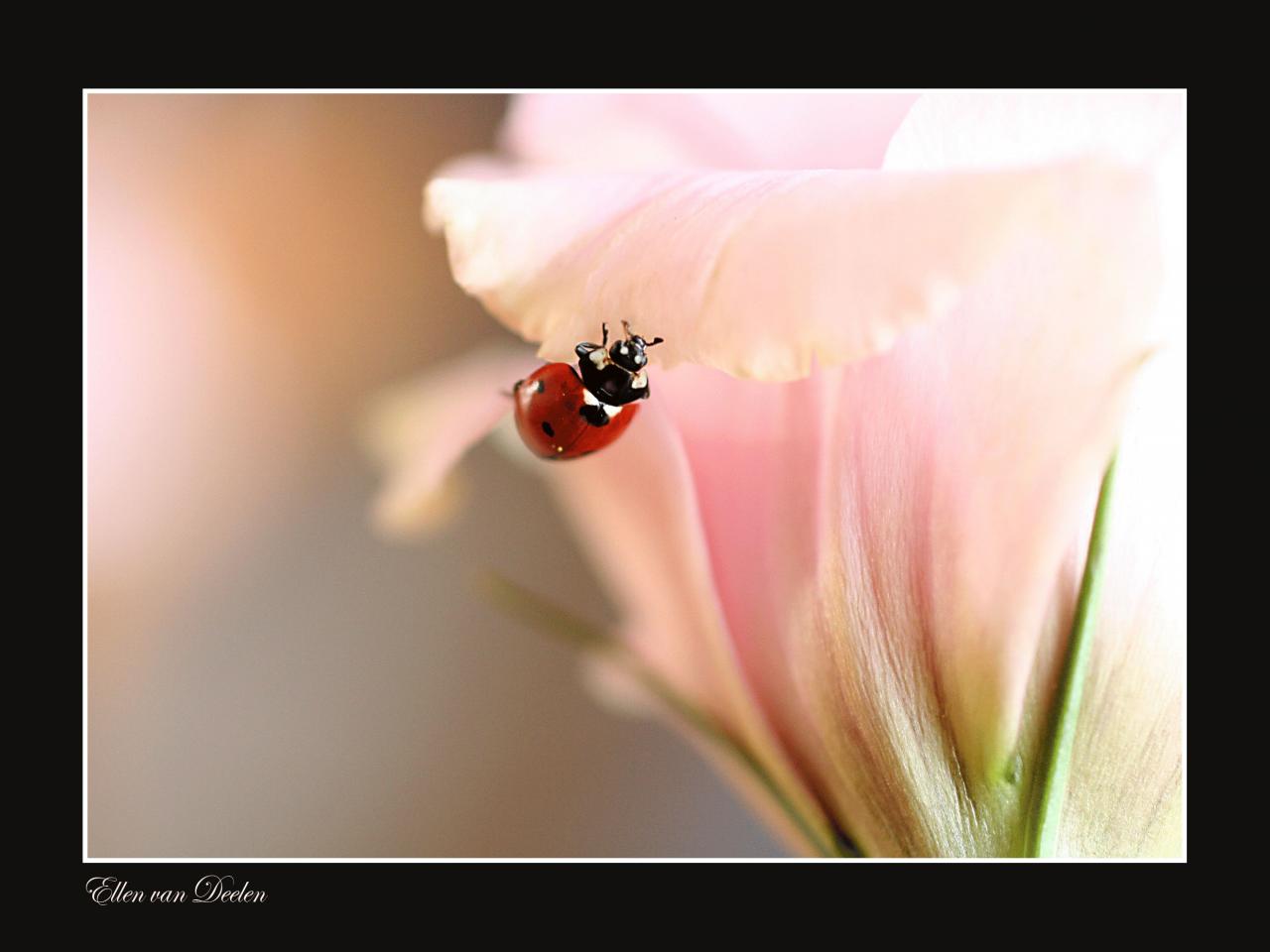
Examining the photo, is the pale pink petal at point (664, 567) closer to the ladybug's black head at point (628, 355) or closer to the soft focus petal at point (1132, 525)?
the ladybug's black head at point (628, 355)

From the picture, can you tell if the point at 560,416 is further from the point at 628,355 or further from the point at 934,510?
the point at 934,510

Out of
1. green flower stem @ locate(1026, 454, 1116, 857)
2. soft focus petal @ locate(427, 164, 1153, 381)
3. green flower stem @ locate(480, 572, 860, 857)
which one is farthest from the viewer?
green flower stem @ locate(480, 572, 860, 857)

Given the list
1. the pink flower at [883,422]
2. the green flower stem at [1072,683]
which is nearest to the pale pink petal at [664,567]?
the pink flower at [883,422]

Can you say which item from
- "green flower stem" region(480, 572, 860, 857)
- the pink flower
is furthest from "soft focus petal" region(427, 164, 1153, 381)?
"green flower stem" region(480, 572, 860, 857)

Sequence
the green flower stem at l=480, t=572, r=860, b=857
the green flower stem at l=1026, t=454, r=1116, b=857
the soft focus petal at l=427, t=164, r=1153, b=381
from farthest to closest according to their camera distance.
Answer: the green flower stem at l=480, t=572, r=860, b=857, the green flower stem at l=1026, t=454, r=1116, b=857, the soft focus petal at l=427, t=164, r=1153, b=381

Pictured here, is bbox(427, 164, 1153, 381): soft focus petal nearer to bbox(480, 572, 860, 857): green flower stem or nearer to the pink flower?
the pink flower

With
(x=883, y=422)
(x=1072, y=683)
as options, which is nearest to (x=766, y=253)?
(x=883, y=422)

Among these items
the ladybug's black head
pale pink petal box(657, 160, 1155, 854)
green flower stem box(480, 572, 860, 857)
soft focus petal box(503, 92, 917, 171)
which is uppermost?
soft focus petal box(503, 92, 917, 171)
